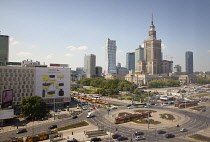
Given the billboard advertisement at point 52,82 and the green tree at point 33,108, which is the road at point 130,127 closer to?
the green tree at point 33,108

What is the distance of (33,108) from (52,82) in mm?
23107

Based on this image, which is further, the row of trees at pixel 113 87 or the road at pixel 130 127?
the row of trees at pixel 113 87

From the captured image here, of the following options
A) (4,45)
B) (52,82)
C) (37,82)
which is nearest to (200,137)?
(52,82)

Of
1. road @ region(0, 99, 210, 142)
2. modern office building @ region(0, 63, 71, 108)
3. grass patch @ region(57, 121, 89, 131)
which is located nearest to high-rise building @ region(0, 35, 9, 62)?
modern office building @ region(0, 63, 71, 108)

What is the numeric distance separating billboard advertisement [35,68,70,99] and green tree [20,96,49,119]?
16942 mm

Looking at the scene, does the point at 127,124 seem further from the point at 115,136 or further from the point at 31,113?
the point at 31,113

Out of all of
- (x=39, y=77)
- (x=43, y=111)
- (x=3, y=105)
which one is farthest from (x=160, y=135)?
(x=39, y=77)

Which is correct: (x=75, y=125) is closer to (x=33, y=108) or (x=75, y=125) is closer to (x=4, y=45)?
(x=33, y=108)

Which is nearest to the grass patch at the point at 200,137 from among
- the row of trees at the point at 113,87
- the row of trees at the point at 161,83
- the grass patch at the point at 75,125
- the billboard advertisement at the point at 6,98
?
the grass patch at the point at 75,125

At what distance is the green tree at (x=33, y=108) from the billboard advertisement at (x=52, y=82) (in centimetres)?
1694

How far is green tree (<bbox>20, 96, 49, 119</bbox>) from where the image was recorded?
58062 millimetres

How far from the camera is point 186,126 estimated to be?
49531mm

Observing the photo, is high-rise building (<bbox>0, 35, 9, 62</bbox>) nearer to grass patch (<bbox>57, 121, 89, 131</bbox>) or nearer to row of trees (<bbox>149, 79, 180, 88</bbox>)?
A: grass patch (<bbox>57, 121, 89, 131</bbox>)

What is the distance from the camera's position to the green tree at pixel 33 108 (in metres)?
58.1
